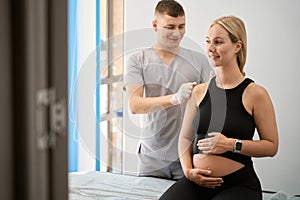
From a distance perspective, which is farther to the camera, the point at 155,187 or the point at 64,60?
the point at 155,187

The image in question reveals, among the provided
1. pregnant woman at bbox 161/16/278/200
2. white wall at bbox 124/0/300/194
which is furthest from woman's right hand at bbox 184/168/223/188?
white wall at bbox 124/0/300/194

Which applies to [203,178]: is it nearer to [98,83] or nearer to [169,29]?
[169,29]

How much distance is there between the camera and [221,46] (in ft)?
5.86

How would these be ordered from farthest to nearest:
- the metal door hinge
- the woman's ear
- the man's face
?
the man's face → the woman's ear → the metal door hinge

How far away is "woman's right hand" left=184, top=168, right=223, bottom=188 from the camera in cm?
167

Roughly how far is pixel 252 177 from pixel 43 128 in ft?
4.56

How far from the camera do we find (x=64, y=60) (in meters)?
0.45

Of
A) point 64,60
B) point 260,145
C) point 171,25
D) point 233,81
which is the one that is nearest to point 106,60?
point 171,25

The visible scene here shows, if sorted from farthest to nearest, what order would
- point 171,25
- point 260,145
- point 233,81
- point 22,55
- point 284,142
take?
point 284,142 → point 171,25 → point 233,81 → point 260,145 → point 22,55

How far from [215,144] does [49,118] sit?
1323mm

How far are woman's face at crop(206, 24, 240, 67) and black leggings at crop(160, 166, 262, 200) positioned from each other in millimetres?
478

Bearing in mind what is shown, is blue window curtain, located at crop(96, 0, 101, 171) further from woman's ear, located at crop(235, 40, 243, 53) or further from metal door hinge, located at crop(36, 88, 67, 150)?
metal door hinge, located at crop(36, 88, 67, 150)

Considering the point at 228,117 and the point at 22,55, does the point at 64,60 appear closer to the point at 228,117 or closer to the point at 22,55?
the point at 22,55

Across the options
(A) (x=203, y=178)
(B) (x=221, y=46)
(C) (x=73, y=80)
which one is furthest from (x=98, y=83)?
(A) (x=203, y=178)
